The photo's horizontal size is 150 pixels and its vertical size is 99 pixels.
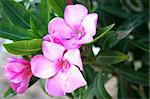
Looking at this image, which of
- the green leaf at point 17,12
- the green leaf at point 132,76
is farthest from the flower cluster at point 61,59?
the green leaf at point 132,76

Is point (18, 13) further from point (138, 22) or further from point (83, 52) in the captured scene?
point (138, 22)

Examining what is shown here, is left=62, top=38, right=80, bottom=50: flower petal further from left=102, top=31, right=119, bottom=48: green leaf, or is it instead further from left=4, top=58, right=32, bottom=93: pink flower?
left=102, top=31, right=119, bottom=48: green leaf

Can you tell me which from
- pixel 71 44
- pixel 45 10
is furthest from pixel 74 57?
pixel 45 10

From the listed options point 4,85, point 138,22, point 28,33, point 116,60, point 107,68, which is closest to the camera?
point 28,33

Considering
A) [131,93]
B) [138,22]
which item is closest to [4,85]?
[131,93]

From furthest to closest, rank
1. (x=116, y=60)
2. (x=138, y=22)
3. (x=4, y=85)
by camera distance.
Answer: (x=4, y=85)
(x=138, y=22)
(x=116, y=60)

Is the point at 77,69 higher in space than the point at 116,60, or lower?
higher

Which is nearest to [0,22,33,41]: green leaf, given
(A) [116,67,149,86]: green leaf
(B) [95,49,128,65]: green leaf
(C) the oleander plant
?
(C) the oleander plant

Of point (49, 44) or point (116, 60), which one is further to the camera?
point (116, 60)
